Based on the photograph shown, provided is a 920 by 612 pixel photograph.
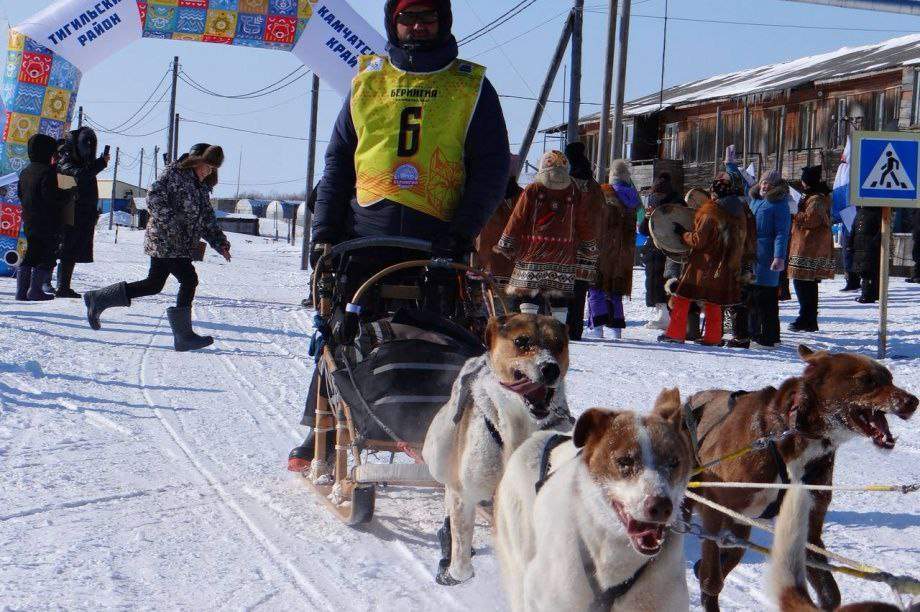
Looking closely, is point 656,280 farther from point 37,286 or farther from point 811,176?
point 37,286

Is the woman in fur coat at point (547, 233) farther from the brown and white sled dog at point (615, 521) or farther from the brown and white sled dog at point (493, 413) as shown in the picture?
the brown and white sled dog at point (615, 521)

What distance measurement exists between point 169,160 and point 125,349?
1805 mm

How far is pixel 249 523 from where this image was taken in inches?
174

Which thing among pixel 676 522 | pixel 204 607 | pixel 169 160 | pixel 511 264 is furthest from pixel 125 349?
pixel 676 522

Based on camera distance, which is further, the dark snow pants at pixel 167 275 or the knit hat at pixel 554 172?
the dark snow pants at pixel 167 275

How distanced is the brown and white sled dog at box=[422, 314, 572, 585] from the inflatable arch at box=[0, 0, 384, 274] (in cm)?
1161

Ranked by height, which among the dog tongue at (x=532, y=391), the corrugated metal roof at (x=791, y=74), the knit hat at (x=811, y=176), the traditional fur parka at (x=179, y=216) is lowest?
the dog tongue at (x=532, y=391)

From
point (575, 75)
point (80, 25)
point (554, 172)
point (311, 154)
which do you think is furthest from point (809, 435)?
point (311, 154)

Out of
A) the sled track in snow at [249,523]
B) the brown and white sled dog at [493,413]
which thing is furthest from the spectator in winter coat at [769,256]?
the brown and white sled dog at [493,413]

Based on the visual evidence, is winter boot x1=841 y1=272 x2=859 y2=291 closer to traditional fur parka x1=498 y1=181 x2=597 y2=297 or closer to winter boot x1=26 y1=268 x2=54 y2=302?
traditional fur parka x1=498 y1=181 x2=597 y2=297

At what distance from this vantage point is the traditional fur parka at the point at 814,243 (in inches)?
480

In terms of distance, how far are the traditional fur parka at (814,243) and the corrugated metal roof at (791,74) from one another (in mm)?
18947

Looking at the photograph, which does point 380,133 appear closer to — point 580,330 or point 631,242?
point 580,330

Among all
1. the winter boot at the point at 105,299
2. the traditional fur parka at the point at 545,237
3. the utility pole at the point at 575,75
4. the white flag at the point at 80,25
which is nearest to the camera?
the traditional fur parka at the point at 545,237
